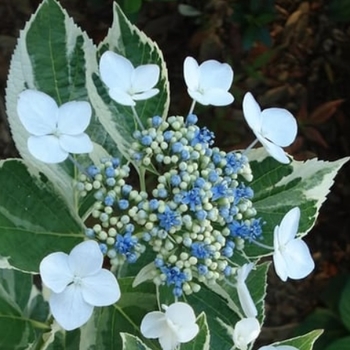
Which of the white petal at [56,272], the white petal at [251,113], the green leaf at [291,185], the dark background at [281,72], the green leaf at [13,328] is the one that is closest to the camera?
the white petal at [56,272]

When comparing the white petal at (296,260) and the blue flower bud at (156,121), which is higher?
the blue flower bud at (156,121)

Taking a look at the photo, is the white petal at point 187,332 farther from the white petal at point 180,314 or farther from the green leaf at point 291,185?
the green leaf at point 291,185

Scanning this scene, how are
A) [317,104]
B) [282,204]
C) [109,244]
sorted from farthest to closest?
[317,104], [282,204], [109,244]

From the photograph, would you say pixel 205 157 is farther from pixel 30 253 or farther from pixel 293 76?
pixel 293 76

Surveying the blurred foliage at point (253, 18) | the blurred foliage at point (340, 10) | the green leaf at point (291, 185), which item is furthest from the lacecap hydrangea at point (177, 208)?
the blurred foliage at point (340, 10)

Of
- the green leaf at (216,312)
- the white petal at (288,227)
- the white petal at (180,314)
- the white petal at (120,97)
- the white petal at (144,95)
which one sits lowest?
the green leaf at (216,312)

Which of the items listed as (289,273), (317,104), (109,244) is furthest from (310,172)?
(317,104)
